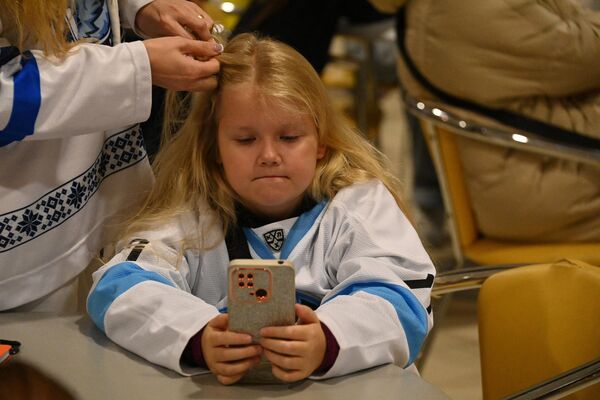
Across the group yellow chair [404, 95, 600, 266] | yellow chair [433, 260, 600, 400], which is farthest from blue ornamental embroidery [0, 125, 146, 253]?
yellow chair [404, 95, 600, 266]

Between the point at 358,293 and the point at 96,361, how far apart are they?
1.02 feet

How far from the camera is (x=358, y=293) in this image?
1140 mm

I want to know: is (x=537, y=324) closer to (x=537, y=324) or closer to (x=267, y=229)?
(x=537, y=324)

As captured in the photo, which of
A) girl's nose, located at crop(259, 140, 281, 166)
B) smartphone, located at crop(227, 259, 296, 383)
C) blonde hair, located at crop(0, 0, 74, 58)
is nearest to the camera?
smartphone, located at crop(227, 259, 296, 383)

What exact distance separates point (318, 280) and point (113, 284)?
271 mm

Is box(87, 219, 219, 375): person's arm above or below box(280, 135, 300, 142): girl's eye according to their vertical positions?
below

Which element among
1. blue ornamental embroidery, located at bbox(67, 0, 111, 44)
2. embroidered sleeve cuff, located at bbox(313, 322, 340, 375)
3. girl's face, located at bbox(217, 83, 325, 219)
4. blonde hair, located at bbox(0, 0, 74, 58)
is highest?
blonde hair, located at bbox(0, 0, 74, 58)

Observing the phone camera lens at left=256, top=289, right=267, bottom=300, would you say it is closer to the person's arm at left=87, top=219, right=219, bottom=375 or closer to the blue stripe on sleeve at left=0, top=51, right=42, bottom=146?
the person's arm at left=87, top=219, right=219, bottom=375

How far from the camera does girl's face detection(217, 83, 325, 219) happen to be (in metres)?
1.31

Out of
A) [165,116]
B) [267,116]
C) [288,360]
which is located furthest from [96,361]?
[165,116]

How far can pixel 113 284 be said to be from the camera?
1.16m

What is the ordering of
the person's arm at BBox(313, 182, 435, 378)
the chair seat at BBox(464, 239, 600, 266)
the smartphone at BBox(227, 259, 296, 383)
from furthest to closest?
the chair seat at BBox(464, 239, 600, 266)
the person's arm at BBox(313, 182, 435, 378)
the smartphone at BBox(227, 259, 296, 383)

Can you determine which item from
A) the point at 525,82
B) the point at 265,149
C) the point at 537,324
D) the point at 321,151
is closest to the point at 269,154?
the point at 265,149

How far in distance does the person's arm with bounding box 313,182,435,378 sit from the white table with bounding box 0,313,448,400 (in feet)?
0.10
